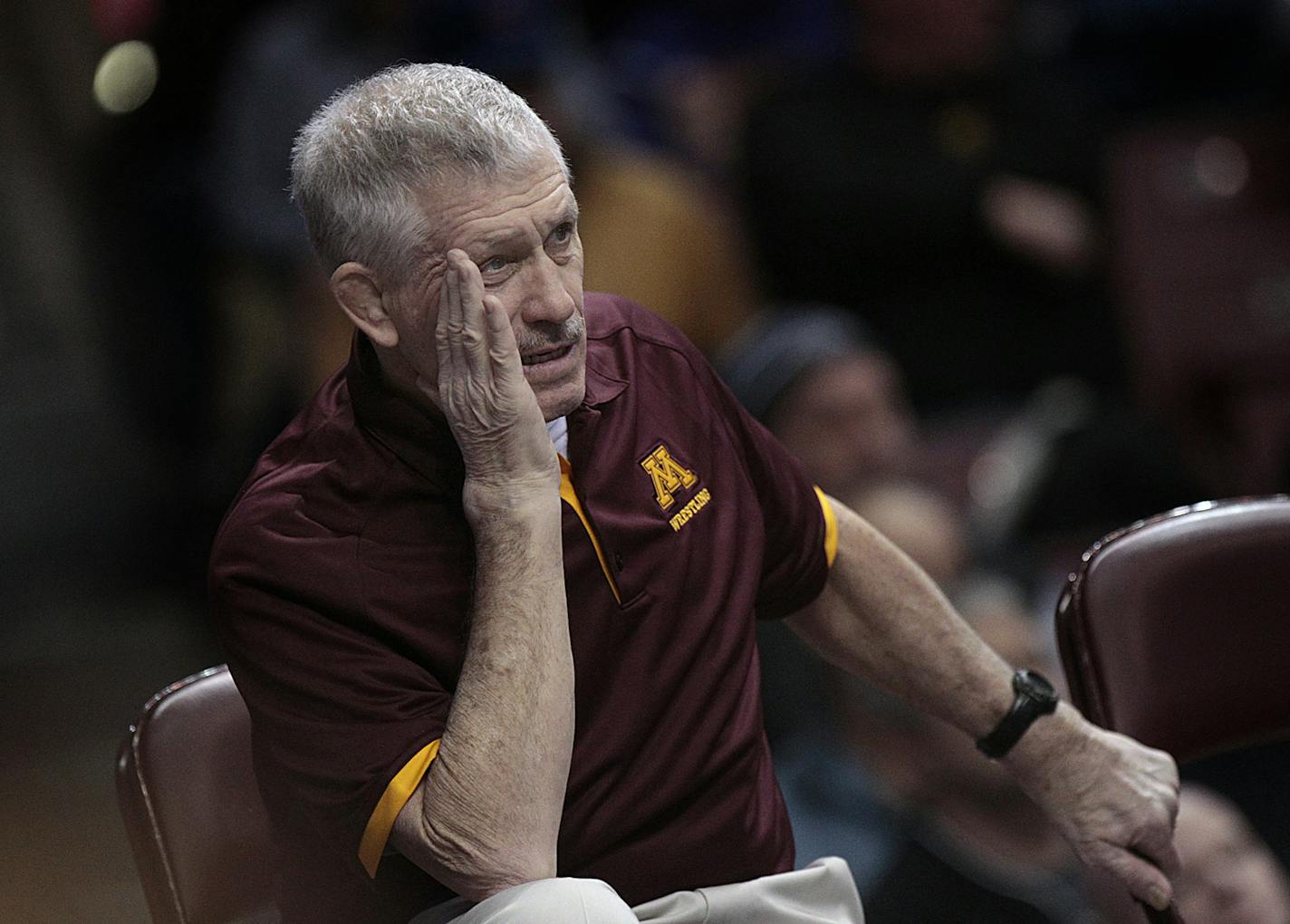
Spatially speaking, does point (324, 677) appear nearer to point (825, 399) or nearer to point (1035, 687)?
point (1035, 687)

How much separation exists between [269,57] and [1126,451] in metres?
1.99

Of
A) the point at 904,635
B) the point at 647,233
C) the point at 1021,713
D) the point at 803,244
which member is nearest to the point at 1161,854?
the point at 1021,713

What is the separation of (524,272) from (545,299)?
0.10 feet

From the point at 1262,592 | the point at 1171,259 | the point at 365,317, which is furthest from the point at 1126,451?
the point at 365,317

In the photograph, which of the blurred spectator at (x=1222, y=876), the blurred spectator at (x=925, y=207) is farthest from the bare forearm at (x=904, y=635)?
the blurred spectator at (x=925, y=207)

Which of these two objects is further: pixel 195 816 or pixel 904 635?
pixel 904 635

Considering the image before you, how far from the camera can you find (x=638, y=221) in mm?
3555

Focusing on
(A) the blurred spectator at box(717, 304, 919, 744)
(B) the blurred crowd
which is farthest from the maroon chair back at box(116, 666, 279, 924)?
(A) the blurred spectator at box(717, 304, 919, 744)

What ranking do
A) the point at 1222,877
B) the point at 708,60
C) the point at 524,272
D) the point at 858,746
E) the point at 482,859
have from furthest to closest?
the point at 708,60 → the point at 858,746 → the point at 1222,877 → the point at 524,272 → the point at 482,859

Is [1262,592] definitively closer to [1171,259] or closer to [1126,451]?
[1126,451]

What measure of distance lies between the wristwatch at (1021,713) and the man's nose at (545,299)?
665 millimetres

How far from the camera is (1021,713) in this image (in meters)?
1.84

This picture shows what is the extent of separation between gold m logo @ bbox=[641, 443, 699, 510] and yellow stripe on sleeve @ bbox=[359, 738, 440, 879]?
350 millimetres

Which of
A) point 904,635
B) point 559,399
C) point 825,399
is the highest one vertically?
point 559,399
